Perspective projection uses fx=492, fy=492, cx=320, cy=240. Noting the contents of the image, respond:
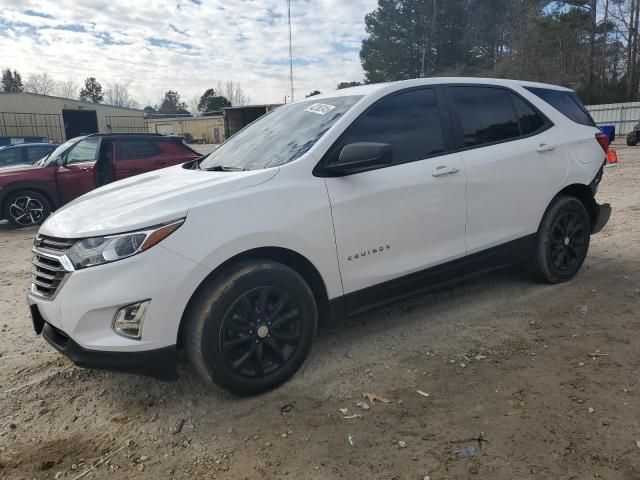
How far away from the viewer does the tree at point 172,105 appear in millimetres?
98062

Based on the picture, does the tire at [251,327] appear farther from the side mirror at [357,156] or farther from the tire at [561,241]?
the tire at [561,241]

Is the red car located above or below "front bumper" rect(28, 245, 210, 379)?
above

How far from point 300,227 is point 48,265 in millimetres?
1448

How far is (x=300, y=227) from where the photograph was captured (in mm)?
2979

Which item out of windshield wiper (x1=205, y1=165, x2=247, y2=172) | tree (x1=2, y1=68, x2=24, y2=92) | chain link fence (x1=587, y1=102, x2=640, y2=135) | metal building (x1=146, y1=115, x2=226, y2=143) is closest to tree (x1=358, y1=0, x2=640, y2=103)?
chain link fence (x1=587, y1=102, x2=640, y2=135)

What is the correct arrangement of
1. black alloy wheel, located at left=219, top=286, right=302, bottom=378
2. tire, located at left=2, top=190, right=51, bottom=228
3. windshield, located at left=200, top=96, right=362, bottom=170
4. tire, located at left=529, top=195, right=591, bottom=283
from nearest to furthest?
1. black alloy wheel, located at left=219, top=286, right=302, bottom=378
2. windshield, located at left=200, top=96, right=362, bottom=170
3. tire, located at left=529, top=195, right=591, bottom=283
4. tire, located at left=2, top=190, right=51, bottom=228

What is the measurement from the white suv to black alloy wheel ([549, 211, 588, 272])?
0.03 m

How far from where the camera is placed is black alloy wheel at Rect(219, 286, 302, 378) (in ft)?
9.27

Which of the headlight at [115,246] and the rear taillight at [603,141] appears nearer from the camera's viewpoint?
the headlight at [115,246]

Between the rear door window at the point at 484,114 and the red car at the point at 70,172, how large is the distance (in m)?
6.84

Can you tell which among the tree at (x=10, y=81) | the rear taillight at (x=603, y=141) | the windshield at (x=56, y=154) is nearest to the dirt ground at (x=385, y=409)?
the rear taillight at (x=603, y=141)

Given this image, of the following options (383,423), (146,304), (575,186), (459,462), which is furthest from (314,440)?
(575,186)

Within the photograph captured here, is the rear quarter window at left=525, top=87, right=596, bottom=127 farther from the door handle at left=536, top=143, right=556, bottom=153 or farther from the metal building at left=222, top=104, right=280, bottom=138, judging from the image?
the metal building at left=222, top=104, right=280, bottom=138

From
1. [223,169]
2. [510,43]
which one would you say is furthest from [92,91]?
[223,169]
